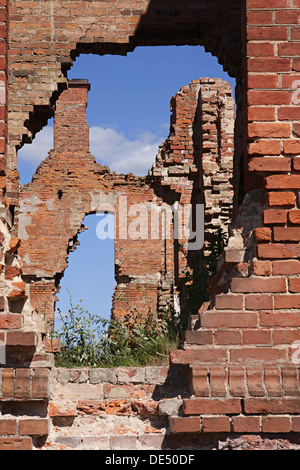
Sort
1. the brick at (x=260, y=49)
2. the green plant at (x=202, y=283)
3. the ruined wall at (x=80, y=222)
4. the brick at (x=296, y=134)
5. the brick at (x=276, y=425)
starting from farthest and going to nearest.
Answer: the ruined wall at (x=80, y=222), the green plant at (x=202, y=283), the brick at (x=260, y=49), the brick at (x=296, y=134), the brick at (x=276, y=425)

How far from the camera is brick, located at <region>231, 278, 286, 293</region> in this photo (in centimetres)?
344

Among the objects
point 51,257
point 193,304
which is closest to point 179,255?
A: point 51,257

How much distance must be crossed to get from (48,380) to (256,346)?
1172mm

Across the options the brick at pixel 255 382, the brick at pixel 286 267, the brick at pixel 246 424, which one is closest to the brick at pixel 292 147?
the brick at pixel 286 267

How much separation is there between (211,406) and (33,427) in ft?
3.23

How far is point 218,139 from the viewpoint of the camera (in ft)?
34.7

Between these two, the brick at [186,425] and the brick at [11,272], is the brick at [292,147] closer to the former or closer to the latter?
the brick at [186,425]

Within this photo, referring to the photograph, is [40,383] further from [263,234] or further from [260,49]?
[260,49]

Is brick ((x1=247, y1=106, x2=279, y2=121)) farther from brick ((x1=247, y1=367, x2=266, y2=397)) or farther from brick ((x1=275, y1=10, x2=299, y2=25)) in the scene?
brick ((x1=247, y1=367, x2=266, y2=397))

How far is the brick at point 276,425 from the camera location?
3.32m

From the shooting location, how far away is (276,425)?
3322mm

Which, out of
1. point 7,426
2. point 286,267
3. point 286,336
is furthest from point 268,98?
point 7,426

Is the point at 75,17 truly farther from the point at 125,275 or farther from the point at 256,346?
the point at 125,275

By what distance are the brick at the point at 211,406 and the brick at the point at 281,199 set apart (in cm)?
108
